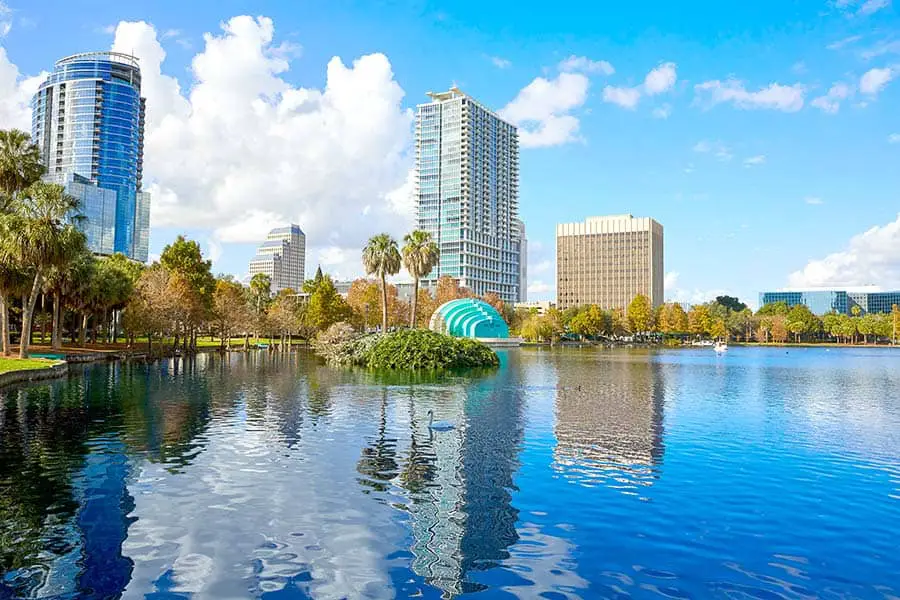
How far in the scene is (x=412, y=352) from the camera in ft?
149

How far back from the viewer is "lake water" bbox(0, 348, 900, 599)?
28.1 feet

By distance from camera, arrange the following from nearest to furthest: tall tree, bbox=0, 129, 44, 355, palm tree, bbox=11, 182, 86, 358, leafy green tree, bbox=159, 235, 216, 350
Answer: palm tree, bbox=11, 182, 86, 358, tall tree, bbox=0, 129, 44, 355, leafy green tree, bbox=159, 235, 216, 350

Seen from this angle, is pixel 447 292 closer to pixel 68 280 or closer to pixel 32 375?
pixel 68 280

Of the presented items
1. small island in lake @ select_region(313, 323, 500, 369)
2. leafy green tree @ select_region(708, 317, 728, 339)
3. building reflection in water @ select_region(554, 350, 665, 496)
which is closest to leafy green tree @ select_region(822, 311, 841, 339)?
leafy green tree @ select_region(708, 317, 728, 339)

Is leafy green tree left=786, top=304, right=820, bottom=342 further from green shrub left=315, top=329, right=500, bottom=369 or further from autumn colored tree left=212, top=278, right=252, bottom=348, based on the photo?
green shrub left=315, top=329, right=500, bottom=369

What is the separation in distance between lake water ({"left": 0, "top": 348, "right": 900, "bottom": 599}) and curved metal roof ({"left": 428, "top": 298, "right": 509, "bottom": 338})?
78894mm

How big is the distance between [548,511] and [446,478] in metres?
2.88

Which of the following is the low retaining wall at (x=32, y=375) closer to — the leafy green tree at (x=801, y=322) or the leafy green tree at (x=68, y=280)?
the leafy green tree at (x=68, y=280)

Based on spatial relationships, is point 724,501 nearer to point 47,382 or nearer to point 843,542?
point 843,542

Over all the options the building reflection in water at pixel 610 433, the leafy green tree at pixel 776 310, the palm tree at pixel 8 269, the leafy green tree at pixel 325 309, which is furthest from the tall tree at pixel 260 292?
the leafy green tree at pixel 776 310

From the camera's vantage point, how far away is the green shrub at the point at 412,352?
45.3 m

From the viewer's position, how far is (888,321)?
496 feet

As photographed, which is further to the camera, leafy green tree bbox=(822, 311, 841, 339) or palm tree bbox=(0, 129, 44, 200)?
leafy green tree bbox=(822, 311, 841, 339)

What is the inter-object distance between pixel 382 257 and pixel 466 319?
41.5 meters
